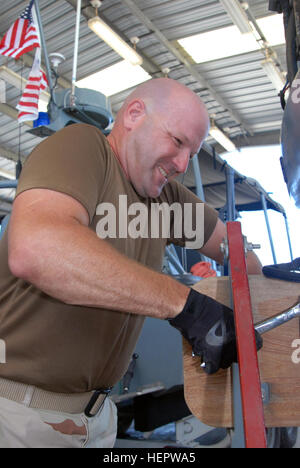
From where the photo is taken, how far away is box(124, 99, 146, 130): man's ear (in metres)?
1.33

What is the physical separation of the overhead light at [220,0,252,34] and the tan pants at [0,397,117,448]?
573cm

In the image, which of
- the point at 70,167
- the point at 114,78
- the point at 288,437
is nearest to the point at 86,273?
the point at 70,167

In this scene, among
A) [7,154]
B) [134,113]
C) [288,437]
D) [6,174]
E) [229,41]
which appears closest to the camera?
[134,113]

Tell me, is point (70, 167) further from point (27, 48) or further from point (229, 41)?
point (229, 41)

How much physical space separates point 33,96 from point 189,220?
97.8 inches

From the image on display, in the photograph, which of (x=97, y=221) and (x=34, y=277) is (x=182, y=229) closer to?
(x=97, y=221)

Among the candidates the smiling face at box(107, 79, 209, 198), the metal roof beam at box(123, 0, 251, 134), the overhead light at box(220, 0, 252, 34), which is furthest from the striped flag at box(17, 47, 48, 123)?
the overhead light at box(220, 0, 252, 34)

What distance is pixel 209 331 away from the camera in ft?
2.95

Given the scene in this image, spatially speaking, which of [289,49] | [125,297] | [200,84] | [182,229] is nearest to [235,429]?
[125,297]

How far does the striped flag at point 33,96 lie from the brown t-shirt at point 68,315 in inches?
93.6

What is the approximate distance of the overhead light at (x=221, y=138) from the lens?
892 centimetres

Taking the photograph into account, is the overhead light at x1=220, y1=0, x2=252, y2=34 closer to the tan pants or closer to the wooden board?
the wooden board

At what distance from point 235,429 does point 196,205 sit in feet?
2.66

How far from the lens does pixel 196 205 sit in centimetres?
159
